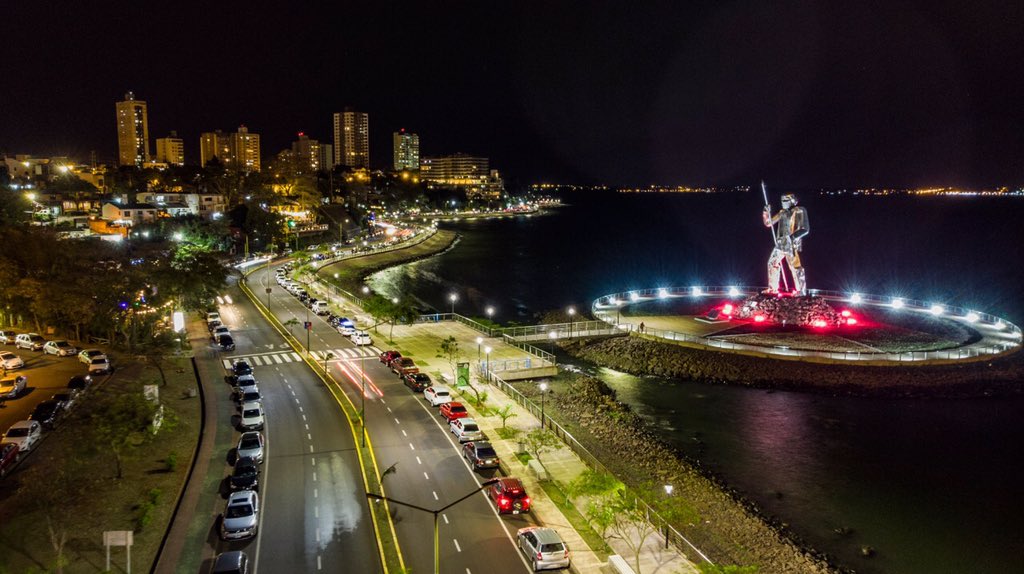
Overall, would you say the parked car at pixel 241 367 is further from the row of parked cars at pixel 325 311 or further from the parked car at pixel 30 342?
the parked car at pixel 30 342

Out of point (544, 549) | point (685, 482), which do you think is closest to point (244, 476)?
point (544, 549)

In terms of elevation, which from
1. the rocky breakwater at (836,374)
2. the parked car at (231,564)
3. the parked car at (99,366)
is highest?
the parked car at (99,366)

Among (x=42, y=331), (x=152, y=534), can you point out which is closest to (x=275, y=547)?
(x=152, y=534)

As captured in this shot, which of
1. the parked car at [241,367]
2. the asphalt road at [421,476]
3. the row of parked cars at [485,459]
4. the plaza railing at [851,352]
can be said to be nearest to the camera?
the row of parked cars at [485,459]

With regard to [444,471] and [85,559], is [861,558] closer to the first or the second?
[444,471]

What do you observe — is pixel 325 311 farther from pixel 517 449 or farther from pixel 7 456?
pixel 7 456

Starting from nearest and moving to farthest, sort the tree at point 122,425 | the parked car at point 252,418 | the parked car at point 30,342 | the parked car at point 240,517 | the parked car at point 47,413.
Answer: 1. the parked car at point 240,517
2. the tree at point 122,425
3. the parked car at point 47,413
4. the parked car at point 252,418
5. the parked car at point 30,342

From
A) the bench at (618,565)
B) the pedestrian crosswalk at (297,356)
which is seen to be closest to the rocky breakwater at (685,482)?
the bench at (618,565)
